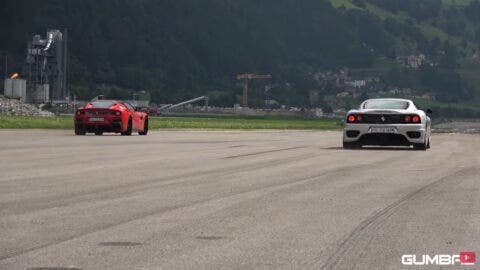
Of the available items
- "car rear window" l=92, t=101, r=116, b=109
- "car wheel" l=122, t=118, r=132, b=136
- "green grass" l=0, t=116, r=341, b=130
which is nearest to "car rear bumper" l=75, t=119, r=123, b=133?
"car rear window" l=92, t=101, r=116, b=109

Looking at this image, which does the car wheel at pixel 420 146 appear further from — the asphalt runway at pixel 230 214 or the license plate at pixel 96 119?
the license plate at pixel 96 119

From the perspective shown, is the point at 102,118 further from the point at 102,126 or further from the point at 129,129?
the point at 129,129

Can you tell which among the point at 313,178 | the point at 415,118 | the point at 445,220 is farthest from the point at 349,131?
the point at 445,220

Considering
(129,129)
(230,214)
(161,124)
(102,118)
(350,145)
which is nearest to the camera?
(230,214)

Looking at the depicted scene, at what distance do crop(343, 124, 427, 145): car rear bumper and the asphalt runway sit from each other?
684cm

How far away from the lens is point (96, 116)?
1282 inches

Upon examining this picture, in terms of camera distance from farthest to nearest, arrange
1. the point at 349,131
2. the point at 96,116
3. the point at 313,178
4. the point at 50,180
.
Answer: the point at 96,116 → the point at 349,131 → the point at 313,178 → the point at 50,180

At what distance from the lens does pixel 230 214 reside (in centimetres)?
891

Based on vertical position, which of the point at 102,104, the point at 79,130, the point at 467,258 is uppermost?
the point at 102,104

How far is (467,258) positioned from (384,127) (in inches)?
663

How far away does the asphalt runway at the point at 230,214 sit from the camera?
6.53 m

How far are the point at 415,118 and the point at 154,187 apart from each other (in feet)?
42.0

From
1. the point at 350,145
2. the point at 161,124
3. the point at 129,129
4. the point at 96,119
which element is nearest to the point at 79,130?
the point at 96,119

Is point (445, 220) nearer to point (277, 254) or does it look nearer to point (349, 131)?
point (277, 254)
